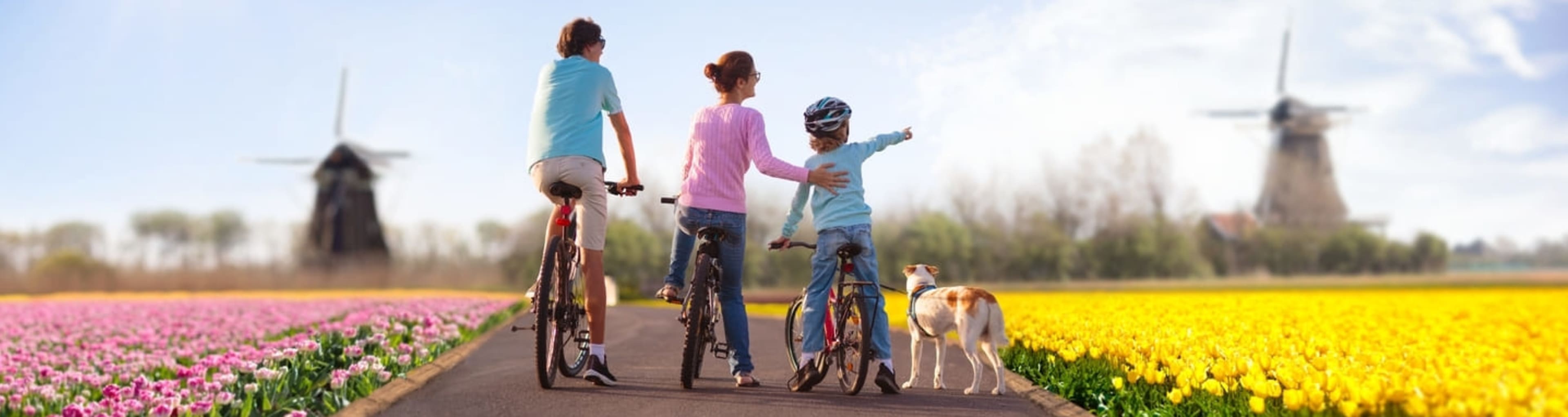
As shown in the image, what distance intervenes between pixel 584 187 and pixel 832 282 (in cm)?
145

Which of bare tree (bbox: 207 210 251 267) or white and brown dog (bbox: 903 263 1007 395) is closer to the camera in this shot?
white and brown dog (bbox: 903 263 1007 395)

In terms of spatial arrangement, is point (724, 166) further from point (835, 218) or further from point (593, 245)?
point (593, 245)

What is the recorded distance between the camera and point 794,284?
45438 mm

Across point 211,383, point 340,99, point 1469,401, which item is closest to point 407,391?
point 211,383

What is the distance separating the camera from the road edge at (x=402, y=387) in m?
6.46

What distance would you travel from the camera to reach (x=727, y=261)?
698 centimetres

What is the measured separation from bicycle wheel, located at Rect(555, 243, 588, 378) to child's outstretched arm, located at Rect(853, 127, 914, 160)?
5.66 feet

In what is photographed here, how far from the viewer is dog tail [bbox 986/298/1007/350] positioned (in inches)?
269

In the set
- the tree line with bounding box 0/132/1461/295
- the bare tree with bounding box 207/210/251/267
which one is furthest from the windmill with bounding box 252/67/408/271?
the bare tree with bounding box 207/210/251/267

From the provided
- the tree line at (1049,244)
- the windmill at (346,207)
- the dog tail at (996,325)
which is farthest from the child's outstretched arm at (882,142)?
the windmill at (346,207)

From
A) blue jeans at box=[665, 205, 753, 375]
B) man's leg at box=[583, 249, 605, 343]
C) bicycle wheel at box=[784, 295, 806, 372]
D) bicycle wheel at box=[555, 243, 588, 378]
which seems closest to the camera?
blue jeans at box=[665, 205, 753, 375]

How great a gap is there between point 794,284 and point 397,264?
666 inches

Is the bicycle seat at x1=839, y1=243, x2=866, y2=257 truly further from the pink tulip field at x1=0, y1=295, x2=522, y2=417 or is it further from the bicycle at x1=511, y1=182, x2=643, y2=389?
the pink tulip field at x1=0, y1=295, x2=522, y2=417

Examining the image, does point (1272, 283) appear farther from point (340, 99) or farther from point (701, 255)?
point (701, 255)
